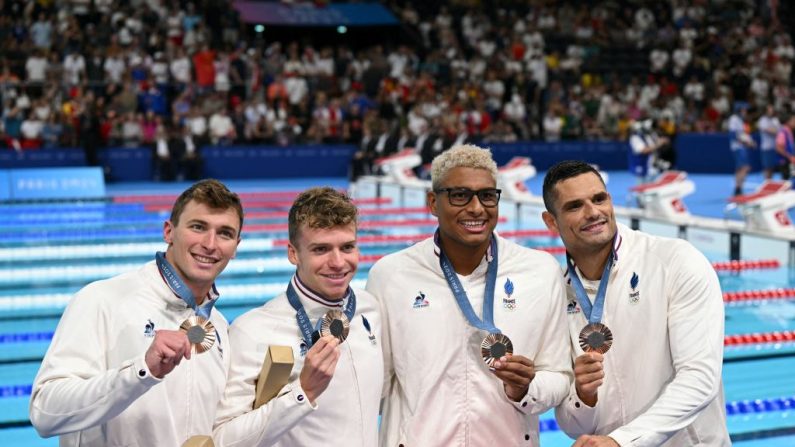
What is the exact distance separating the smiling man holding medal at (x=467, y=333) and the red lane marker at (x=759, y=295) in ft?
18.0

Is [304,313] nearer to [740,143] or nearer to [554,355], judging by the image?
[554,355]

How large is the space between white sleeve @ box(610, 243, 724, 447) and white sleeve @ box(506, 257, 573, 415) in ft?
0.62

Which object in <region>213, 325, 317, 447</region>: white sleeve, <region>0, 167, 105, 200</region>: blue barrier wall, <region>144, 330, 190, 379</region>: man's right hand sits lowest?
<region>0, 167, 105, 200</region>: blue barrier wall

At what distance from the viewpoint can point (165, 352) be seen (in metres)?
2.26

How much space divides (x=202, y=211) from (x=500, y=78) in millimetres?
20752

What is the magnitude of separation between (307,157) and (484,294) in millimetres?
18220

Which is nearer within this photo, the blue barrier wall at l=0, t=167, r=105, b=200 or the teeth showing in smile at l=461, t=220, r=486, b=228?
the teeth showing in smile at l=461, t=220, r=486, b=228

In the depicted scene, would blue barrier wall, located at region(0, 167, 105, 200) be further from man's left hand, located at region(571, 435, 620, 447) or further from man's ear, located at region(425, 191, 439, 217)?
man's left hand, located at region(571, 435, 620, 447)

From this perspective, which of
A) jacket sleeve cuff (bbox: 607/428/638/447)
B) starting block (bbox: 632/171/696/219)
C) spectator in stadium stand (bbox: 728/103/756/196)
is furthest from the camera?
spectator in stadium stand (bbox: 728/103/756/196)

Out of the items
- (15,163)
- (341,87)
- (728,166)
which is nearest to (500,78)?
(341,87)

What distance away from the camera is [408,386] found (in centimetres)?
279

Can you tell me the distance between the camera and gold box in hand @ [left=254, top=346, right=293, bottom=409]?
7.48 ft

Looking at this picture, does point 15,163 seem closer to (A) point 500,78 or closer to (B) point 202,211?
(A) point 500,78

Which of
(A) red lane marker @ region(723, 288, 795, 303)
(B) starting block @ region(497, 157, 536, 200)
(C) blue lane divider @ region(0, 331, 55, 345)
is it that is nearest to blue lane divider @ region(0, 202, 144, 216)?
(B) starting block @ region(497, 157, 536, 200)
